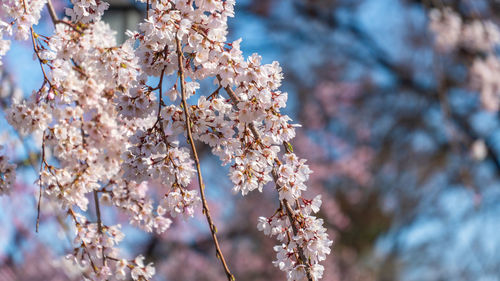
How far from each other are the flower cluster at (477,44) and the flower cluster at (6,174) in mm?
4944

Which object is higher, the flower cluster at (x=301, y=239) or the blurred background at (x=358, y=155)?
the blurred background at (x=358, y=155)

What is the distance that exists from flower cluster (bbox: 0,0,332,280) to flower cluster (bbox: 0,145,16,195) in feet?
0.39

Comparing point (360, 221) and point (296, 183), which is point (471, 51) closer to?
point (360, 221)

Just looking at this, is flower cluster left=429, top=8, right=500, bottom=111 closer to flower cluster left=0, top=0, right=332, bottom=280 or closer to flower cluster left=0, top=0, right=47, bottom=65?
flower cluster left=0, top=0, right=332, bottom=280

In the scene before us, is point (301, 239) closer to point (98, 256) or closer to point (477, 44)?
point (98, 256)

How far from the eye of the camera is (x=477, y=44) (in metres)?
5.86

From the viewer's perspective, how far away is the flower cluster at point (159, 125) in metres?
1.03

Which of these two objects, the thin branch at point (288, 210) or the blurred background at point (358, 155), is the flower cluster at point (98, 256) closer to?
the thin branch at point (288, 210)

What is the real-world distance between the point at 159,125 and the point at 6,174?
A: 0.51 m

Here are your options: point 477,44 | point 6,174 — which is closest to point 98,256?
point 6,174

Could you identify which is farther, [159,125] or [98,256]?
[98,256]

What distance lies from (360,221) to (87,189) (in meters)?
7.69

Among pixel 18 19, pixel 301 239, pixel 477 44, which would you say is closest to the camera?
pixel 301 239

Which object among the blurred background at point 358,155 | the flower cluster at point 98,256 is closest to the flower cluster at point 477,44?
the blurred background at point 358,155
